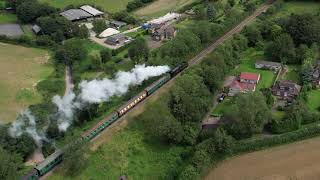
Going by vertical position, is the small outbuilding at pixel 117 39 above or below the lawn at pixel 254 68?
below

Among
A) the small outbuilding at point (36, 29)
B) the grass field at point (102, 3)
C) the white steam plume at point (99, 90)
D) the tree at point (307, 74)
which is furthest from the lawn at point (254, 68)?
the small outbuilding at point (36, 29)

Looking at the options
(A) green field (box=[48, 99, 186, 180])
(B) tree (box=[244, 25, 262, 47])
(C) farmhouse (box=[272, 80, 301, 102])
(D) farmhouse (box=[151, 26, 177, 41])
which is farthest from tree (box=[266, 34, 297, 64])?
(A) green field (box=[48, 99, 186, 180])

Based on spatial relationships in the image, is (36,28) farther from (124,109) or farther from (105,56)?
(124,109)

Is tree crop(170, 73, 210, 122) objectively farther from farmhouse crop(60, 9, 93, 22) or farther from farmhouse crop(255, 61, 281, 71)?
farmhouse crop(60, 9, 93, 22)

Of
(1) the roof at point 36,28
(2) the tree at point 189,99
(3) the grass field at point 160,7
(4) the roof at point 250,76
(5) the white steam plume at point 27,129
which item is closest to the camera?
(5) the white steam plume at point 27,129

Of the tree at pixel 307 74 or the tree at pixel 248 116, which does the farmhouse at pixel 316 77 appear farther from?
the tree at pixel 248 116

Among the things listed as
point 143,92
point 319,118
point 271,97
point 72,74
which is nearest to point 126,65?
point 72,74
